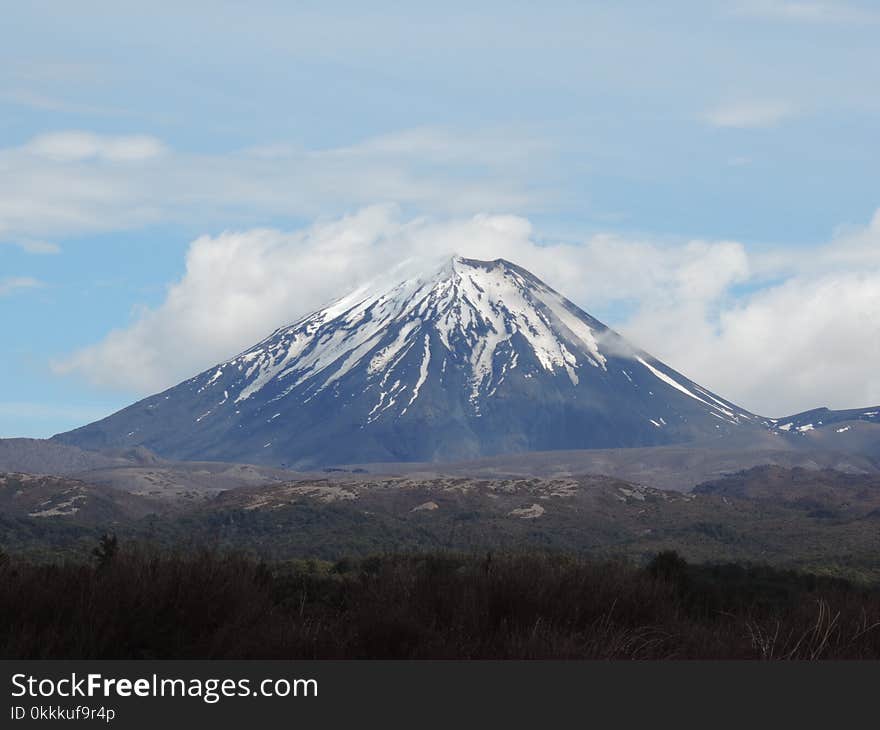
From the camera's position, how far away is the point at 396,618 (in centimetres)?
1327

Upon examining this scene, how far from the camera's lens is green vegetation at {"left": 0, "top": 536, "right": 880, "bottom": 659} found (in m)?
12.5

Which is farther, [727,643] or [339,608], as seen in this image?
[339,608]

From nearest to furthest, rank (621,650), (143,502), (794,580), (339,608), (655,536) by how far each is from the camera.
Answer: (621,650) → (339,608) → (794,580) → (655,536) → (143,502)

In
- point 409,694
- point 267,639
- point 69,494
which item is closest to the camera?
point 409,694

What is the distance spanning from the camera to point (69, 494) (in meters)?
174

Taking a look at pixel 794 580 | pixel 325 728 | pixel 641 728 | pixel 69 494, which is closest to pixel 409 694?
pixel 325 728

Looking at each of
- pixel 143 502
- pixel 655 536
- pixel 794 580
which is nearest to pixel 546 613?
pixel 794 580

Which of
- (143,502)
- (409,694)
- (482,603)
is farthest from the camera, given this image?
(143,502)

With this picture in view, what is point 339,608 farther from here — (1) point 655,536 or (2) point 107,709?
(1) point 655,536

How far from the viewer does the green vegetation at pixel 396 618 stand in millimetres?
12500

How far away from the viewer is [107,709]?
32.1 ft

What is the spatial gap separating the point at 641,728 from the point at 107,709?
4227 millimetres

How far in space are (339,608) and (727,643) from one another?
5.39 meters

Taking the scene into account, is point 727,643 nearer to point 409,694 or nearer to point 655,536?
point 409,694
